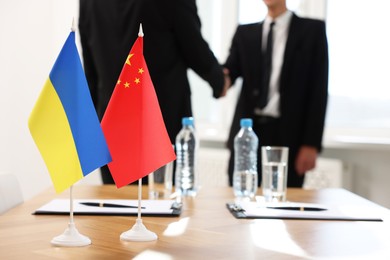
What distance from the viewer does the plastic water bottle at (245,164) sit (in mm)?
2301

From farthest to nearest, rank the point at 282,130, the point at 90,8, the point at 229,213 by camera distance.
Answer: the point at 282,130, the point at 90,8, the point at 229,213

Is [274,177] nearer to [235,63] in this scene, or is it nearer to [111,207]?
[111,207]

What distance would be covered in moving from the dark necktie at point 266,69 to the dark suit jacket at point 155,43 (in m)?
0.55

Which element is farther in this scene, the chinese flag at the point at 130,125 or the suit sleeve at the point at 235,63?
the suit sleeve at the point at 235,63

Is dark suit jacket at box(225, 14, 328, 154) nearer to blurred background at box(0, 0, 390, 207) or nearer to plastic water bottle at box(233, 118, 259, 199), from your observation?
plastic water bottle at box(233, 118, 259, 199)

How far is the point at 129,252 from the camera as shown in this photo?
4.59ft

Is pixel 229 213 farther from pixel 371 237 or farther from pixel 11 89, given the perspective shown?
pixel 11 89

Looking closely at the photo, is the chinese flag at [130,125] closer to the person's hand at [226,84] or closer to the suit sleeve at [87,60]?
the suit sleeve at [87,60]

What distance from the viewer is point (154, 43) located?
2736 mm

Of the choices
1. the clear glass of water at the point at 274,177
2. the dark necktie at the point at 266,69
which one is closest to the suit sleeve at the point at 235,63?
the dark necktie at the point at 266,69

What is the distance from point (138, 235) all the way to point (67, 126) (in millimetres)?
285

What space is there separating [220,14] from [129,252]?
351 centimetres

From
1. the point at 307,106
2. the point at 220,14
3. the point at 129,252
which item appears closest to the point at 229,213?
the point at 129,252

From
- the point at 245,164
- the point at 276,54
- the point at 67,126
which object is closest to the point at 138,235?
the point at 67,126
